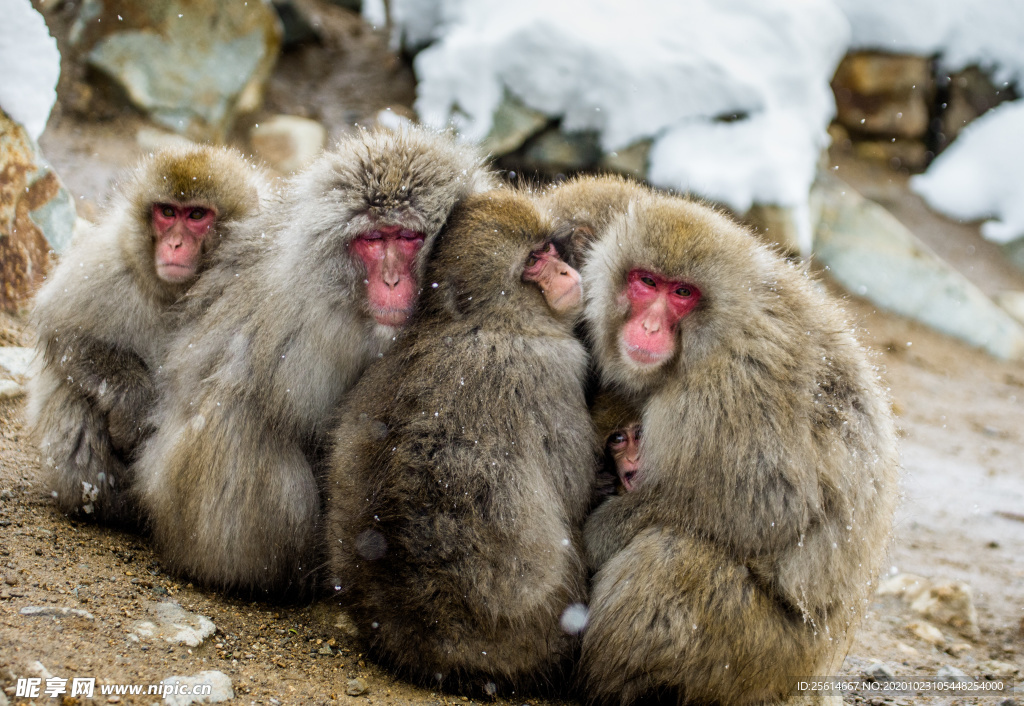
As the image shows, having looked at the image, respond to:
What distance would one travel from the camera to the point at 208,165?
3.69 meters

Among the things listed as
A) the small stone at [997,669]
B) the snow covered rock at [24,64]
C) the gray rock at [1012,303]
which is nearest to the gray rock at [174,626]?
the snow covered rock at [24,64]

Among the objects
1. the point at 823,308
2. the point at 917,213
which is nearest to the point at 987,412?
the point at 917,213

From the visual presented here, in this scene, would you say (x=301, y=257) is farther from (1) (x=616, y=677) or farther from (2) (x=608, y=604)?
(1) (x=616, y=677)

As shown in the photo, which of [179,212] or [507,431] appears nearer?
[507,431]

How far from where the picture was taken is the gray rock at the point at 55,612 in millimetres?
2943

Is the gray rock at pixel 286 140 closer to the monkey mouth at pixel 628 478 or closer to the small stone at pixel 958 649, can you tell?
the monkey mouth at pixel 628 478

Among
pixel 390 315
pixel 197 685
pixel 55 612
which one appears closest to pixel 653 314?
pixel 390 315

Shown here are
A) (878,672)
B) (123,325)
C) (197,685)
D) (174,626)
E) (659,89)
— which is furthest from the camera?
(659,89)

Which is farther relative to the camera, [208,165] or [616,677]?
[208,165]

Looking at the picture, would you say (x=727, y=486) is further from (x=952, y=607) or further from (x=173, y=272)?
(x=952, y=607)

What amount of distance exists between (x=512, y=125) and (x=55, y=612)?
6157mm

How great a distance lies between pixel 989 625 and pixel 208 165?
168 inches

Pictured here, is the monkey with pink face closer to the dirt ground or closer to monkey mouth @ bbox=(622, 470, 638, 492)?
monkey mouth @ bbox=(622, 470, 638, 492)

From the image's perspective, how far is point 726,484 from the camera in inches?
117
